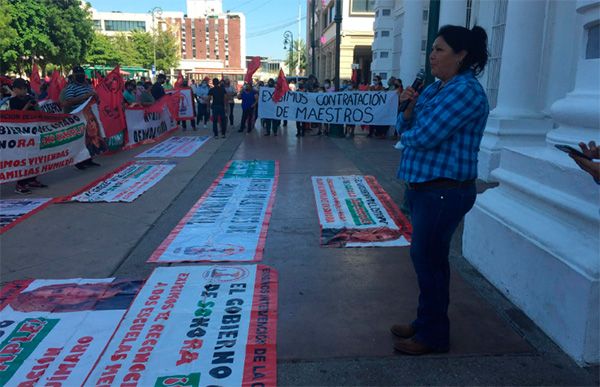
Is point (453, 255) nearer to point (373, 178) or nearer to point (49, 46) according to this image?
point (373, 178)

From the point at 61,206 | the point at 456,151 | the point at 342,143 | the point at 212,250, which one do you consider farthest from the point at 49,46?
the point at 456,151

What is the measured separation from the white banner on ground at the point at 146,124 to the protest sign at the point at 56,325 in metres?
8.80

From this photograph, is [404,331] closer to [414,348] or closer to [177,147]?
[414,348]

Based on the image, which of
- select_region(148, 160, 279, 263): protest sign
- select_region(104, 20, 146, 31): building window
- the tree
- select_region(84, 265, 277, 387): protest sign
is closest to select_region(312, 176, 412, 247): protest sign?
select_region(148, 160, 279, 263): protest sign

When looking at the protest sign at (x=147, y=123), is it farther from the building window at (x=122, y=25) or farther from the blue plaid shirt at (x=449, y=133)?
the building window at (x=122, y=25)

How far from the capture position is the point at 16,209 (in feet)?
21.2

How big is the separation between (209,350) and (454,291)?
2.05m

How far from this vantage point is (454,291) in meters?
3.92

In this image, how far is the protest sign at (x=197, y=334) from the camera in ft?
9.04

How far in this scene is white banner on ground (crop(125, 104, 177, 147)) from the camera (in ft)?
40.4

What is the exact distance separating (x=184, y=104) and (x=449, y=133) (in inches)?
603

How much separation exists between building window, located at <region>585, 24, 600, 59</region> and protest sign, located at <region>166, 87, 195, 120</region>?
14617 millimetres

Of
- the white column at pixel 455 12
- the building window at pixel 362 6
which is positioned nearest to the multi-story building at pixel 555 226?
the white column at pixel 455 12

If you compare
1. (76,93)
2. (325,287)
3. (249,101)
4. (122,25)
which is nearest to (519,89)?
(325,287)
